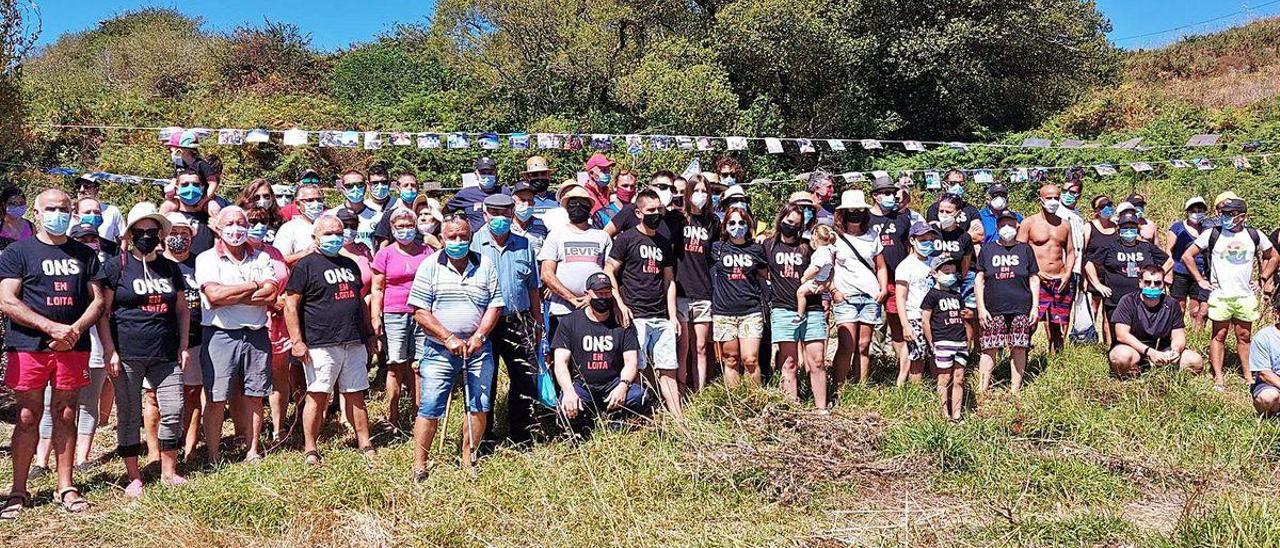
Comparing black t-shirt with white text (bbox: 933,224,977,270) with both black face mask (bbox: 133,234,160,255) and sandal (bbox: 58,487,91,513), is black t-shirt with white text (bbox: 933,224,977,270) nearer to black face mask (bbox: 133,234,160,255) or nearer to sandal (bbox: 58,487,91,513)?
black face mask (bbox: 133,234,160,255)

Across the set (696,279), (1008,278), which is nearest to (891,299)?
(1008,278)

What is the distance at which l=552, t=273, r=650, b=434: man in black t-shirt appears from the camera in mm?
6148

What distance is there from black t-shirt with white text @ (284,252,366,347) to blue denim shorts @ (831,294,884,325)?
393 centimetres

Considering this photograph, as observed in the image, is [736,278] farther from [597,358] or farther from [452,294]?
[452,294]

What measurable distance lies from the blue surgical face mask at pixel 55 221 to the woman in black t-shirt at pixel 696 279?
4084 millimetres

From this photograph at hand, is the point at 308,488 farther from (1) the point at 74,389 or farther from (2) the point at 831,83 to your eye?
(2) the point at 831,83

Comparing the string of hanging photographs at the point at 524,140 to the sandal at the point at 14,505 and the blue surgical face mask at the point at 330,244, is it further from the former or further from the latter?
the sandal at the point at 14,505

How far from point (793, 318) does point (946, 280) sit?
1.20 metres

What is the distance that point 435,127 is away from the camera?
75.9 ft

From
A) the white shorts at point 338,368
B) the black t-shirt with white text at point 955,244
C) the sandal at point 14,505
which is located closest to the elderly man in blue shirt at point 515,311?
the white shorts at point 338,368

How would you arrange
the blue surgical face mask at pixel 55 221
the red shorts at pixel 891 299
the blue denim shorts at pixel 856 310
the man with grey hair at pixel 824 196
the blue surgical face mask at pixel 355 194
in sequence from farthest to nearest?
the man with grey hair at pixel 824 196
the blue surgical face mask at pixel 355 194
the red shorts at pixel 891 299
the blue denim shorts at pixel 856 310
the blue surgical face mask at pixel 55 221

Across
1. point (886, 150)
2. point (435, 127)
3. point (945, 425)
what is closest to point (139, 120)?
point (435, 127)

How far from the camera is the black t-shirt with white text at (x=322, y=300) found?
6105 mm

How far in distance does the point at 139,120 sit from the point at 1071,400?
23.2m
